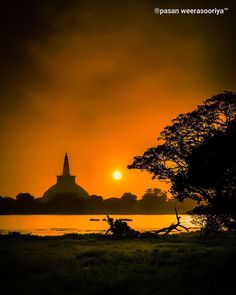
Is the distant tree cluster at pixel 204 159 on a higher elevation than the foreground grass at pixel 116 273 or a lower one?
higher

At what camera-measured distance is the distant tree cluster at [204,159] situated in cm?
2675

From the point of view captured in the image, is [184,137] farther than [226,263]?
Yes

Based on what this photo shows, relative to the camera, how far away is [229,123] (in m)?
29.3

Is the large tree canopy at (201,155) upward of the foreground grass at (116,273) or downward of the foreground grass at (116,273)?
upward

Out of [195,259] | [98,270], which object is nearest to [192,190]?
[195,259]

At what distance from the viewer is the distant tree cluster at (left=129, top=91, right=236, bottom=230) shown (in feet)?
87.8

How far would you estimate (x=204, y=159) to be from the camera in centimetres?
2692

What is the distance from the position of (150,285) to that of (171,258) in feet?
28.9

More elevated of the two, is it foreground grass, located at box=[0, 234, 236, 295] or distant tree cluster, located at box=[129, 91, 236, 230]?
distant tree cluster, located at box=[129, 91, 236, 230]

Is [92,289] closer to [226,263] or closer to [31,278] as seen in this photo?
[31,278]

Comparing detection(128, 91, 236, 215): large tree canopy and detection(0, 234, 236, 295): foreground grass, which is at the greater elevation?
detection(128, 91, 236, 215): large tree canopy

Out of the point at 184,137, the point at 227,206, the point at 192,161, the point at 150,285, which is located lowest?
the point at 150,285

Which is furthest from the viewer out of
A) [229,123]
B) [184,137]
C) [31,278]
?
[184,137]

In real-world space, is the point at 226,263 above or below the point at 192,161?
below
